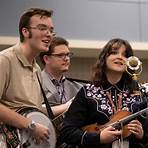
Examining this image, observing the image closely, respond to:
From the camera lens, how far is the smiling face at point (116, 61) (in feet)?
8.84

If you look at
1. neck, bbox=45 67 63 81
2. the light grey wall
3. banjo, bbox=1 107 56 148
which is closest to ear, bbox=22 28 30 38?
banjo, bbox=1 107 56 148

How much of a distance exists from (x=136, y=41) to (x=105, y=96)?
15.4ft

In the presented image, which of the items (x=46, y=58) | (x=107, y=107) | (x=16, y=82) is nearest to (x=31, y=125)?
(x=16, y=82)

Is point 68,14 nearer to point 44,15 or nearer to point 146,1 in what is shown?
point 146,1

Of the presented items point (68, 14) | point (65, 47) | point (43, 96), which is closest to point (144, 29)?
point (68, 14)

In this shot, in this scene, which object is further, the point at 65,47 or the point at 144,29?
the point at 144,29

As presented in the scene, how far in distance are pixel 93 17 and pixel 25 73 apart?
458 cm

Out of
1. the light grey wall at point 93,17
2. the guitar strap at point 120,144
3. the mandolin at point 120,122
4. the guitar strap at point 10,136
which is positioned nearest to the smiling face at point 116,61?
the mandolin at point 120,122

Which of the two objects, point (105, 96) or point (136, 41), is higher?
point (105, 96)

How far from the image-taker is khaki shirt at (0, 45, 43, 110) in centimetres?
255

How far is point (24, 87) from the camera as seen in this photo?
262 centimetres

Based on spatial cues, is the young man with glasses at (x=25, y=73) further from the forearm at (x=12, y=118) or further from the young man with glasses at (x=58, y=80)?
the young man with glasses at (x=58, y=80)

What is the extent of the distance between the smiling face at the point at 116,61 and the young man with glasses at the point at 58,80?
0.47m

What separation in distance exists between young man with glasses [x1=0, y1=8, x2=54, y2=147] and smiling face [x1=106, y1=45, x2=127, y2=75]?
1.31ft
